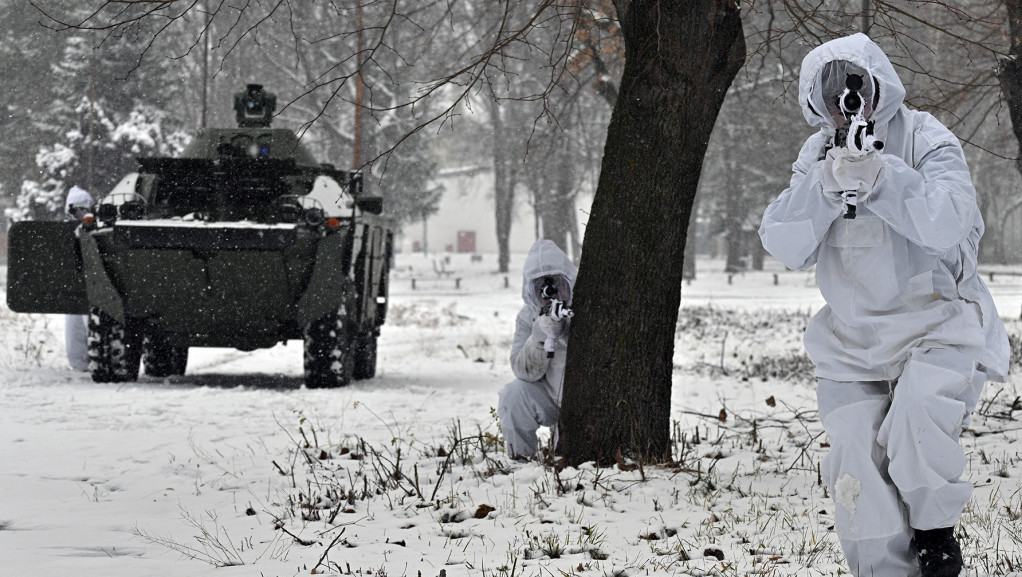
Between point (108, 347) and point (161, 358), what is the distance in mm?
1599

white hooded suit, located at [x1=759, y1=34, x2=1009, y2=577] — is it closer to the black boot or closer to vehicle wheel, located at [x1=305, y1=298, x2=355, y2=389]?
the black boot

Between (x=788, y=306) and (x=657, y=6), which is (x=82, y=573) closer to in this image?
(x=657, y=6)

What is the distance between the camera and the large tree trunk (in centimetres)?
573

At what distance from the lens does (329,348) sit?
34.0 feet

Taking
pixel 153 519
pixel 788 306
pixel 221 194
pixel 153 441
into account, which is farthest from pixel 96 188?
pixel 153 519

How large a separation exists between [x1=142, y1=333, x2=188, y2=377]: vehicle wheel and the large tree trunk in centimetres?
718

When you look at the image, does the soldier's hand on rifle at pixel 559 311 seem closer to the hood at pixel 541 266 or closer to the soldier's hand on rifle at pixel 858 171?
the hood at pixel 541 266

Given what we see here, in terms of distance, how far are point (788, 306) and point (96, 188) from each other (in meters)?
19.7

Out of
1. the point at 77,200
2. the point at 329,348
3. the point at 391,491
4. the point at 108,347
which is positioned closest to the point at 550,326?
the point at 391,491

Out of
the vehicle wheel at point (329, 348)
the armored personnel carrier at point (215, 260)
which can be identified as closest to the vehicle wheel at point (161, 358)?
the armored personnel carrier at point (215, 260)

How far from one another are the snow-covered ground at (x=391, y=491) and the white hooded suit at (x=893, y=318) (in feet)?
1.58

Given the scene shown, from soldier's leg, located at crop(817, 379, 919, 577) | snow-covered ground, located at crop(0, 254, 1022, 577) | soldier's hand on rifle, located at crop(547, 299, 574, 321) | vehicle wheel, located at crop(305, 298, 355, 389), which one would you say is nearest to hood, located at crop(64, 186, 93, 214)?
snow-covered ground, located at crop(0, 254, 1022, 577)

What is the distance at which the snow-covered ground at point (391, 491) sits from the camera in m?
4.20

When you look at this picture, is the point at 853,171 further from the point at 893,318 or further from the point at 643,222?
the point at 643,222
